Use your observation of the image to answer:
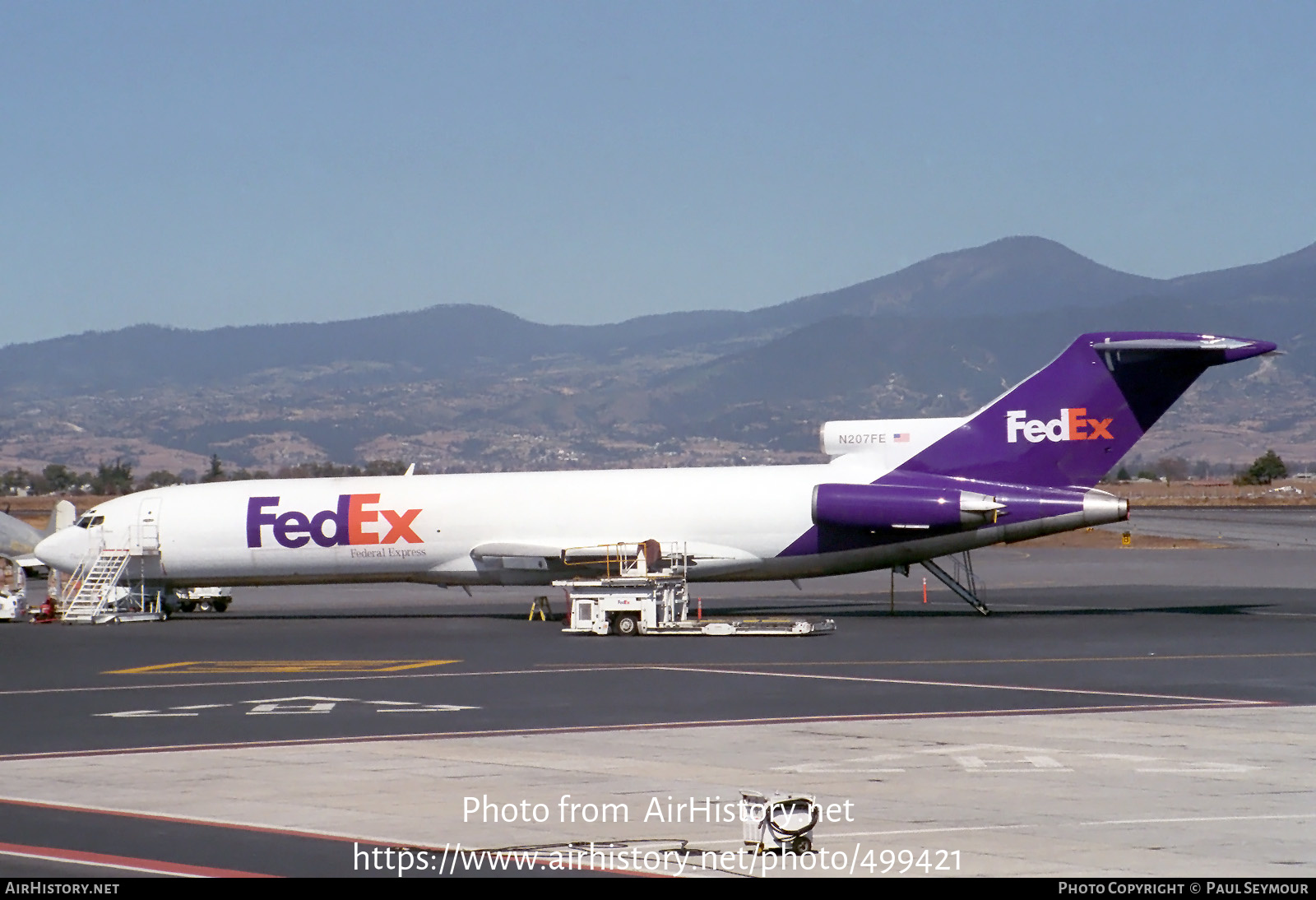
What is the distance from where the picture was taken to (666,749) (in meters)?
20.1

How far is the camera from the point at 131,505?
48531mm

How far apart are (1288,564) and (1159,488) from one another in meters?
129

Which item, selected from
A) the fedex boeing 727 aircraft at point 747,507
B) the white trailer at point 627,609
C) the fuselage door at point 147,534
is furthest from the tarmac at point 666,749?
the fuselage door at point 147,534

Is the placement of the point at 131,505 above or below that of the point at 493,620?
above

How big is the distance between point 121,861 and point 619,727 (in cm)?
943

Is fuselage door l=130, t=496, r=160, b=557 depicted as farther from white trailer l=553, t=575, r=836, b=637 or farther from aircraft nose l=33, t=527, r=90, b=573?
white trailer l=553, t=575, r=836, b=637

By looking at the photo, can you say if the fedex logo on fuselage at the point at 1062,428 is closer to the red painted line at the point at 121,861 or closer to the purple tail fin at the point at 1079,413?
the purple tail fin at the point at 1079,413

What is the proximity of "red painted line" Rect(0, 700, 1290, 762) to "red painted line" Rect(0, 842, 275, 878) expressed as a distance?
6.01 metres

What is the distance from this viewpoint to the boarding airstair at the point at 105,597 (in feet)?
152

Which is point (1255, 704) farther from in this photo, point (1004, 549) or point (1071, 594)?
point (1004, 549)

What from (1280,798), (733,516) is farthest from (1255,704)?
(733,516)

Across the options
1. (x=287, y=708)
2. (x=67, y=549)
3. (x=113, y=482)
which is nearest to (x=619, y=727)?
(x=287, y=708)

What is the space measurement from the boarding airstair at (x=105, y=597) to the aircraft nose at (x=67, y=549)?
1.21 ft

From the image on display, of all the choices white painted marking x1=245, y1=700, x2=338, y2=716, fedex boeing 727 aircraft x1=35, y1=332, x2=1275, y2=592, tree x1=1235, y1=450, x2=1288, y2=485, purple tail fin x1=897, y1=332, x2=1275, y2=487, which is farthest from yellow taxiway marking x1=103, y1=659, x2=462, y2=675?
tree x1=1235, y1=450, x2=1288, y2=485
